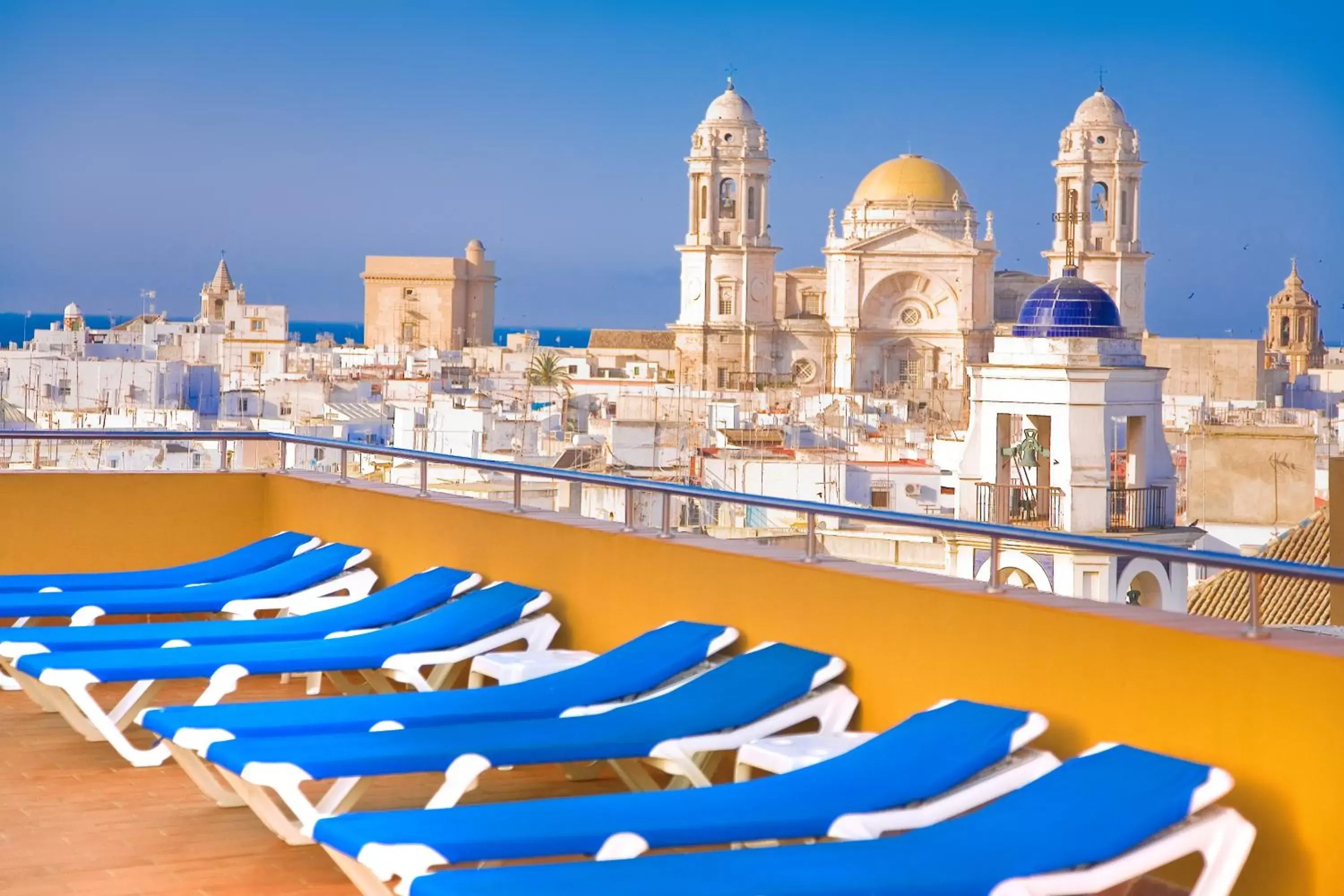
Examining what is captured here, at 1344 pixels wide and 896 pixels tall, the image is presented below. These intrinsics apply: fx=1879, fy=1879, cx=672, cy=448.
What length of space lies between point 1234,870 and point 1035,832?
33 centimetres

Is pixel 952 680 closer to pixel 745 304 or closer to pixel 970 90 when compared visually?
pixel 745 304

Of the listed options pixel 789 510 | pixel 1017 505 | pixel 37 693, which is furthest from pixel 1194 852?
pixel 1017 505

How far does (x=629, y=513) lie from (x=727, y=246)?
167ft

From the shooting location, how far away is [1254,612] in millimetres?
3271

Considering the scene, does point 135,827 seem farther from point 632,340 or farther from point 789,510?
point 632,340

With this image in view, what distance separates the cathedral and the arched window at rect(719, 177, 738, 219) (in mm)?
42

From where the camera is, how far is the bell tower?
182ft

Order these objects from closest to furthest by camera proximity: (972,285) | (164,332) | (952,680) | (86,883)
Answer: (86,883)
(952,680)
(972,285)
(164,332)

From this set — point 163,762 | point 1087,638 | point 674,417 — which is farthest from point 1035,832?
point 674,417

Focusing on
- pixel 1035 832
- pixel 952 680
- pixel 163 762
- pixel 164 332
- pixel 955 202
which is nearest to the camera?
pixel 1035 832

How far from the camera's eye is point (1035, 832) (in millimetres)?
3059

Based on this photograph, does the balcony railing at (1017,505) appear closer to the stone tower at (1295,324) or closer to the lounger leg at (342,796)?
the lounger leg at (342,796)

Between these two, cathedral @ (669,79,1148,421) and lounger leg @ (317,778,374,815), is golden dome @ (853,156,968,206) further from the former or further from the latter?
lounger leg @ (317,778,374,815)

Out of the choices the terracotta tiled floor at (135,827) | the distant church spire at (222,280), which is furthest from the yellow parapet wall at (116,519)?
the distant church spire at (222,280)
